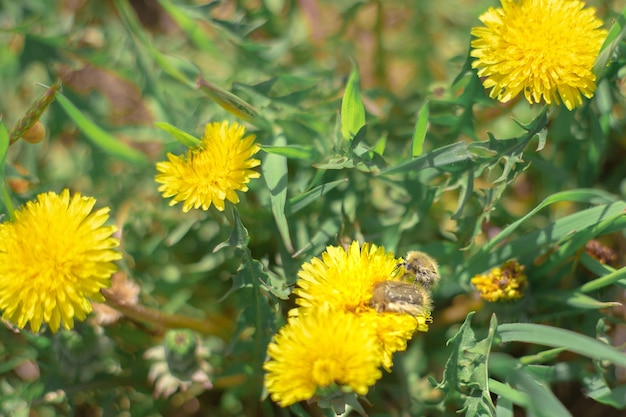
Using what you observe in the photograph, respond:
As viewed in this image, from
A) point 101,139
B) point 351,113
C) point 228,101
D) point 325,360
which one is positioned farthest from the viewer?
point 101,139

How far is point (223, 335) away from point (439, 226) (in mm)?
859

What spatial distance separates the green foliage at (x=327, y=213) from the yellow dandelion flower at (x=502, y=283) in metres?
0.05

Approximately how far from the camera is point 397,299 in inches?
53.1

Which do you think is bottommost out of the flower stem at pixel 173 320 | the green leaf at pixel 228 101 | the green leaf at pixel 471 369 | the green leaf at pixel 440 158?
the flower stem at pixel 173 320

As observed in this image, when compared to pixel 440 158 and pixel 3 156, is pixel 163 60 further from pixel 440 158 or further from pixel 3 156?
pixel 440 158

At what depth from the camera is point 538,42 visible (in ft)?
4.94

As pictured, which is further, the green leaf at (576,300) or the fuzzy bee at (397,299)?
the green leaf at (576,300)

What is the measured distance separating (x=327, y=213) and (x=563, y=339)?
0.84 meters

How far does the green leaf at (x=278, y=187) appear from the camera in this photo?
158 cm

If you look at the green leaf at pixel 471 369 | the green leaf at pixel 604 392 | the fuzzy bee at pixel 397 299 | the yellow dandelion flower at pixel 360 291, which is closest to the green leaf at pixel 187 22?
the yellow dandelion flower at pixel 360 291

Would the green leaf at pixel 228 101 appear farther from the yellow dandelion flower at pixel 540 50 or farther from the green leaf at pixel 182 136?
the yellow dandelion flower at pixel 540 50

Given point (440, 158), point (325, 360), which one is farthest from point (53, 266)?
point (440, 158)

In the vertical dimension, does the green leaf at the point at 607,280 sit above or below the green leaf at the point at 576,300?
above

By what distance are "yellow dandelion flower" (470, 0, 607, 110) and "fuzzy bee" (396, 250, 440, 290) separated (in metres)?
0.46
